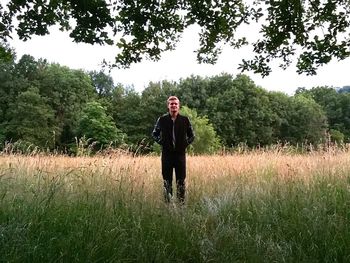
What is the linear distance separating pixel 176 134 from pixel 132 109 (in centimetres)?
5295

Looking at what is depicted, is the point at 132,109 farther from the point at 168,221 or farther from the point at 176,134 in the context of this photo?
the point at 168,221

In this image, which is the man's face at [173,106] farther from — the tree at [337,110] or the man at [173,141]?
the tree at [337,110]

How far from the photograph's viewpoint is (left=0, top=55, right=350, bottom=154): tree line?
48781 mm

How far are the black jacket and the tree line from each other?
4057 cm

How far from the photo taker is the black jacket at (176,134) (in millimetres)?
6367

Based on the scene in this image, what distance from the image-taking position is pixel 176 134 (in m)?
6.38

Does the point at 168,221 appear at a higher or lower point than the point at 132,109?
lower

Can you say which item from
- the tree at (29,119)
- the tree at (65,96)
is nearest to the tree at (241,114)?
the tree at (65,96)

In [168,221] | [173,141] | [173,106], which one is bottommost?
[168,221]

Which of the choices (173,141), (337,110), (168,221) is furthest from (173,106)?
(337,110)

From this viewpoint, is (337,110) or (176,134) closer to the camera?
(176,134)

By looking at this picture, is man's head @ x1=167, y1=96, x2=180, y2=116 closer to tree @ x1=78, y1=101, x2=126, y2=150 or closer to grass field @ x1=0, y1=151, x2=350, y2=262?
grass field @ x1=0, y1=151, x2=350, y2=262

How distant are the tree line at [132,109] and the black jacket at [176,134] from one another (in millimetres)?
40567

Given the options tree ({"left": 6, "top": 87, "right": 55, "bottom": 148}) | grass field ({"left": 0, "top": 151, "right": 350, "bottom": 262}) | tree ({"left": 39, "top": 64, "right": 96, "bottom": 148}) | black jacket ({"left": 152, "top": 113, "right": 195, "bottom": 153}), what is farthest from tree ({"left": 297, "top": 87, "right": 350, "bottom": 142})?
grass field ({"left": 0, "top": 151, "right": 350, "bottom": 262})
